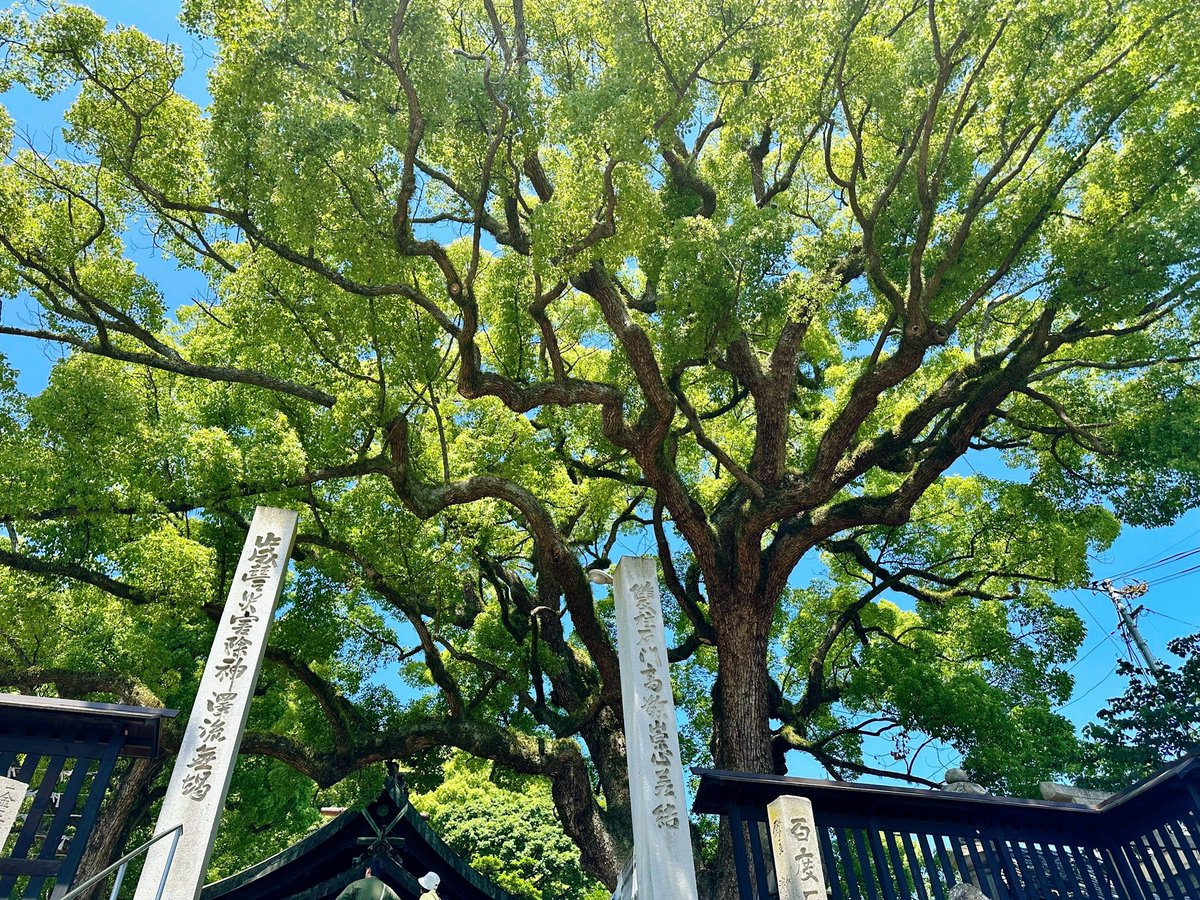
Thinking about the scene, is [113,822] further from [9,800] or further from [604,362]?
[604,362]

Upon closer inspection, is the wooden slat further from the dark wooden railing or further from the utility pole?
the utility pole

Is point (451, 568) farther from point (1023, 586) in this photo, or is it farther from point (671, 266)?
point (1023, 586)

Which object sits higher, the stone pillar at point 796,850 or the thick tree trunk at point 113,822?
the thick tree trunk at point 113,822

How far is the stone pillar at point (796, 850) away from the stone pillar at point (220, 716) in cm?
433

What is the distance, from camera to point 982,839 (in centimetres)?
715

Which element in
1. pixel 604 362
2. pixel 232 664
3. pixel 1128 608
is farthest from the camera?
pixel 1128 608

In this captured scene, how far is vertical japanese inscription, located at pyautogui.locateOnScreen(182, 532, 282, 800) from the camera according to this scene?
618 cm

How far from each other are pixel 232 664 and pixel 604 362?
7.22 m

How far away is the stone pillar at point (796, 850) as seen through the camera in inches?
236

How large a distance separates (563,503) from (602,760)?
12.0 feet

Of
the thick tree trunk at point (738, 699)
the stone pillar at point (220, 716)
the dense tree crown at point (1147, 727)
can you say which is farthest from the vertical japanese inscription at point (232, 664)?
the dense tree crown at point (1147, 727)

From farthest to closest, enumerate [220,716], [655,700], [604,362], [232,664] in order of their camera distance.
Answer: [604,362], [655,700], [232,664], [220,716]

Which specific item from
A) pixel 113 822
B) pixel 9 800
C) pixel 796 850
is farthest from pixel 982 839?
pixel 113 822

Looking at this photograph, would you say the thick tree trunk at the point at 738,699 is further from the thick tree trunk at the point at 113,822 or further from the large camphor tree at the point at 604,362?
the thick tree trunk at the point at 113,822
